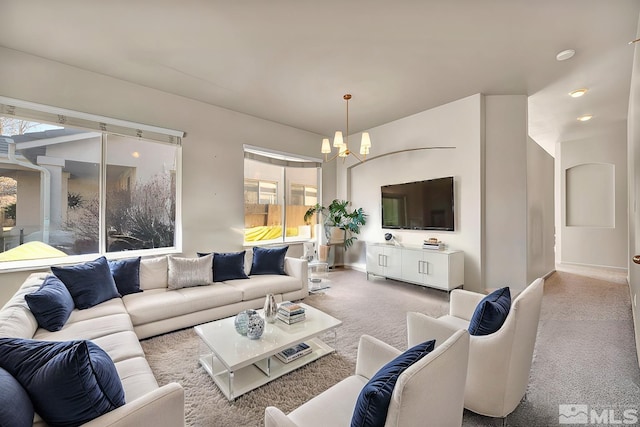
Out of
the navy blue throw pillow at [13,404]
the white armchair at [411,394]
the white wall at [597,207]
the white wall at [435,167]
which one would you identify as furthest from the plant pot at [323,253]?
the white wall at [597,207]

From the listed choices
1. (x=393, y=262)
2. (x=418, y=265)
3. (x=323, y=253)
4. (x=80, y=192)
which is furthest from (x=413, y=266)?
(x=80, y=192)

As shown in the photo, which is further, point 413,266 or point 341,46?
point 413,266

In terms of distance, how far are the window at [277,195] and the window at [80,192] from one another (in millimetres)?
1306

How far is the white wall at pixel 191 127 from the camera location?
9.84 ft

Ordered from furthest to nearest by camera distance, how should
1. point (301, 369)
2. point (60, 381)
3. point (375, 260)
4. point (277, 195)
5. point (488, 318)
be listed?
point (277, 195) < point (375, 260) < point (301, 369) < point (488, 318) < point (60, 381)

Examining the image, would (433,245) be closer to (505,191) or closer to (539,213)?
(505,191)

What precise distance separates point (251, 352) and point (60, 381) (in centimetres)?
106

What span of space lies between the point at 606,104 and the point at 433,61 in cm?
354

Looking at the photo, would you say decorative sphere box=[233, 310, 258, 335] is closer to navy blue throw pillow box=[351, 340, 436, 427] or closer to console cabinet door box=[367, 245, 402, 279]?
navy blue throw pillow box=[351, 340, 436, 427]

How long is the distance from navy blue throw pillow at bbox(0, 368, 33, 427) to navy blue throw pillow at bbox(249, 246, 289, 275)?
2.75 metres

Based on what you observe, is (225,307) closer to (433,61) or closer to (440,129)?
(433,61)

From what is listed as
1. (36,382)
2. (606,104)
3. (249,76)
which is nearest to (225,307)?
(36,382)

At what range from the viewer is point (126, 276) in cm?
289

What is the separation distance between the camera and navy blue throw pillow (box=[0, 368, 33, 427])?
2.70ft
